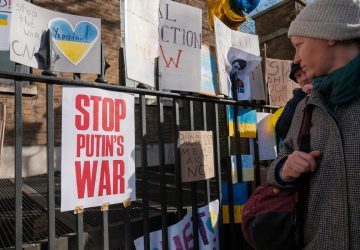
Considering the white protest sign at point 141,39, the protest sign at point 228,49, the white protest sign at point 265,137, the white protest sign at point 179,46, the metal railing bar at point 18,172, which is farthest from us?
the white protest sign at point 265,137

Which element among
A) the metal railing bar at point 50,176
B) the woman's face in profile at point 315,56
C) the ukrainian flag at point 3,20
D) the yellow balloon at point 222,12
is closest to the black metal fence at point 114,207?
the metal railing bar at point 50,176

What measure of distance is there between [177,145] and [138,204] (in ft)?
5.82

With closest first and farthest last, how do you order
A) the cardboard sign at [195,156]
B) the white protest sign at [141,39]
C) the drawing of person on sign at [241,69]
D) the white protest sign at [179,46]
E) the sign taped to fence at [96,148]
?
the sign taped to fence at [96,148] < the white protest sign at [141,39] < the white protest sign at [179,46] < the cardboard sign at [195,156] < the drawing of person on sign at [241,69]

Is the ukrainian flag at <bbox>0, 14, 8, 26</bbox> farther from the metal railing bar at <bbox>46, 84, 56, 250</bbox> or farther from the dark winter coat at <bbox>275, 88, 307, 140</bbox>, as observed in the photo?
the dark winter coat at <bbox>275, 88, 307, 140</bbox>

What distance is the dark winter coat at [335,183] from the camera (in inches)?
43.8

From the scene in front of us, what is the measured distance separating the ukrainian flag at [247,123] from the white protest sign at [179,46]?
635 mm

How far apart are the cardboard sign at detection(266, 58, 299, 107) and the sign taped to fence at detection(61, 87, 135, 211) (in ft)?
5.02

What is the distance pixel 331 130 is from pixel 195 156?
42.5 inches

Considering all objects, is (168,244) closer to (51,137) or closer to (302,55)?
(51,137)

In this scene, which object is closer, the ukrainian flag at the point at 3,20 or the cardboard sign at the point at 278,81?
the ukrainian flag at the point at 3,20

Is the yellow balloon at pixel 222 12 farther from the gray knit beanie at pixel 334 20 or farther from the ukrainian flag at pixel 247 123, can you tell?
the gray knit beanie at pixel 334 20

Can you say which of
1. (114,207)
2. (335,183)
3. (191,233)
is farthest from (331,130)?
(114,207)

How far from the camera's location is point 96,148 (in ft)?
5.46

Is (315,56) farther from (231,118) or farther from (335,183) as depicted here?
(231,118)
